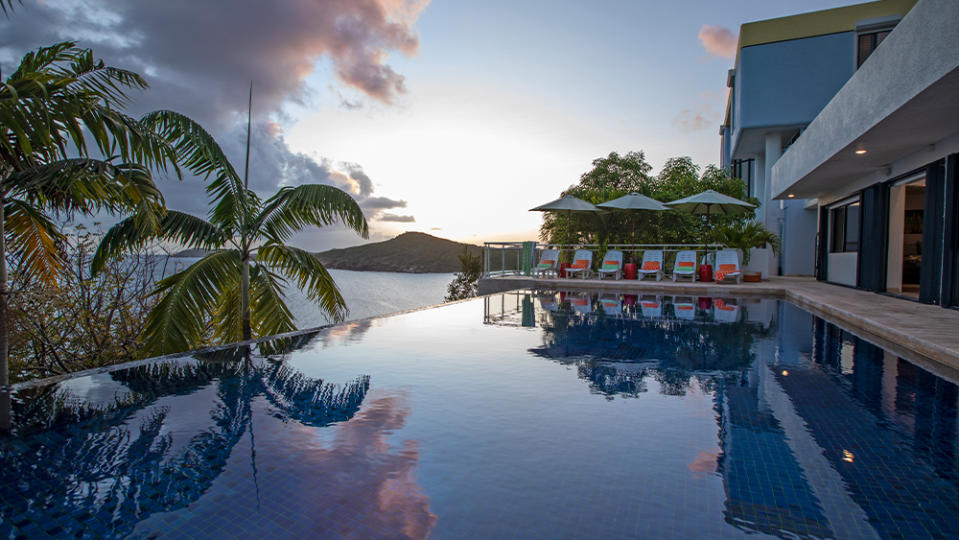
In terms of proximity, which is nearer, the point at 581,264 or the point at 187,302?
the point at 187,302

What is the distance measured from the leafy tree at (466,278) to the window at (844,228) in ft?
36.4

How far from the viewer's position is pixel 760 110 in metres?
18.5

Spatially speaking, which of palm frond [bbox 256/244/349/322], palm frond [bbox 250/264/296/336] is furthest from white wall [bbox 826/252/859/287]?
palm frond [bbox 250/264/296/336]

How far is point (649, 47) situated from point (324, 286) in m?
12.8

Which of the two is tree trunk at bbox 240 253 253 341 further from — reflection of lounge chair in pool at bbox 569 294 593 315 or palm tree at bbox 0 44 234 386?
reflection of lounge chair in pool at bbox 569 294 593 315

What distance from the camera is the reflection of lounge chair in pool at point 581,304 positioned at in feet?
29.9

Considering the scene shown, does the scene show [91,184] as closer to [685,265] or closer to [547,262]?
[547,262]

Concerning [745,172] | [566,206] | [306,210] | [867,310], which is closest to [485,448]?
[306,210]

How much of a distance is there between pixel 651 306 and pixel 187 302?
25.3ft

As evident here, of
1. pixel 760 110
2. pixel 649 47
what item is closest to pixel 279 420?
pixel 649 47

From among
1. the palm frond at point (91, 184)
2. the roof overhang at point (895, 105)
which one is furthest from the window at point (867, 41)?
the palm frond at point (91, 184)

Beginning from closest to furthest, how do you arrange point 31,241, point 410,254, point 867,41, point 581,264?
point 31,241, point 867,41, point 581,264, point 410,254

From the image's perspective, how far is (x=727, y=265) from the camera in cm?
1312

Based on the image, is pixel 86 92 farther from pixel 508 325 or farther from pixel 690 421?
pixel 508 325
